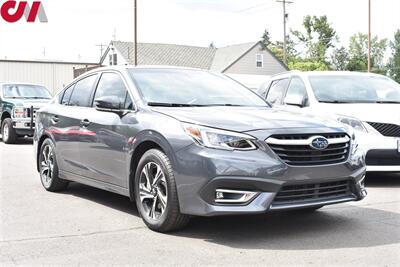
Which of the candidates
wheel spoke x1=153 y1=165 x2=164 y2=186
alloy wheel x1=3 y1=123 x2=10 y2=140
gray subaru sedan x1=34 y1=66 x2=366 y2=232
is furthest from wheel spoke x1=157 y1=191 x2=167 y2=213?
alloy wheel x1=3 y1=123 x2=10 y2=140

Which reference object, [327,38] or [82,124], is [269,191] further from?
[327,38]

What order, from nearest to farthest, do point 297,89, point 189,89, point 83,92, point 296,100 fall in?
point 189,89 → point 83,92 → point 296,100 → point 297,89

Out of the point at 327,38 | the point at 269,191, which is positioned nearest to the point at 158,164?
the point at 269,191

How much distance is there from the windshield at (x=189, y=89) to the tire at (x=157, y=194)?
2.29 feet

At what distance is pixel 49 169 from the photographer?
758cm

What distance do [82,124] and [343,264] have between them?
3475 mm

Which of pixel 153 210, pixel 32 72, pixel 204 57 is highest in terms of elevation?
pixel 204 57

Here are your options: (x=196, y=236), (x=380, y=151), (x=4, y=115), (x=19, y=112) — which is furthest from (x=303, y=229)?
(x=4, y=115)

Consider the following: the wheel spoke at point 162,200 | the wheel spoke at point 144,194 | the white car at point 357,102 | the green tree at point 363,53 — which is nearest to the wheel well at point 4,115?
the white car at point 357,102

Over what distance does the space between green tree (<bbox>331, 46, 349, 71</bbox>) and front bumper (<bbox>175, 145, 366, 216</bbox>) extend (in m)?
92.1

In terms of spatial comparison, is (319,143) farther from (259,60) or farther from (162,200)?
(259,60)

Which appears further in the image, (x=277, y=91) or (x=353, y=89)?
(x=277, y=91)

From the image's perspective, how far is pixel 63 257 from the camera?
4.55 metres

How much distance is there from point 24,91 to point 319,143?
13200 mm
